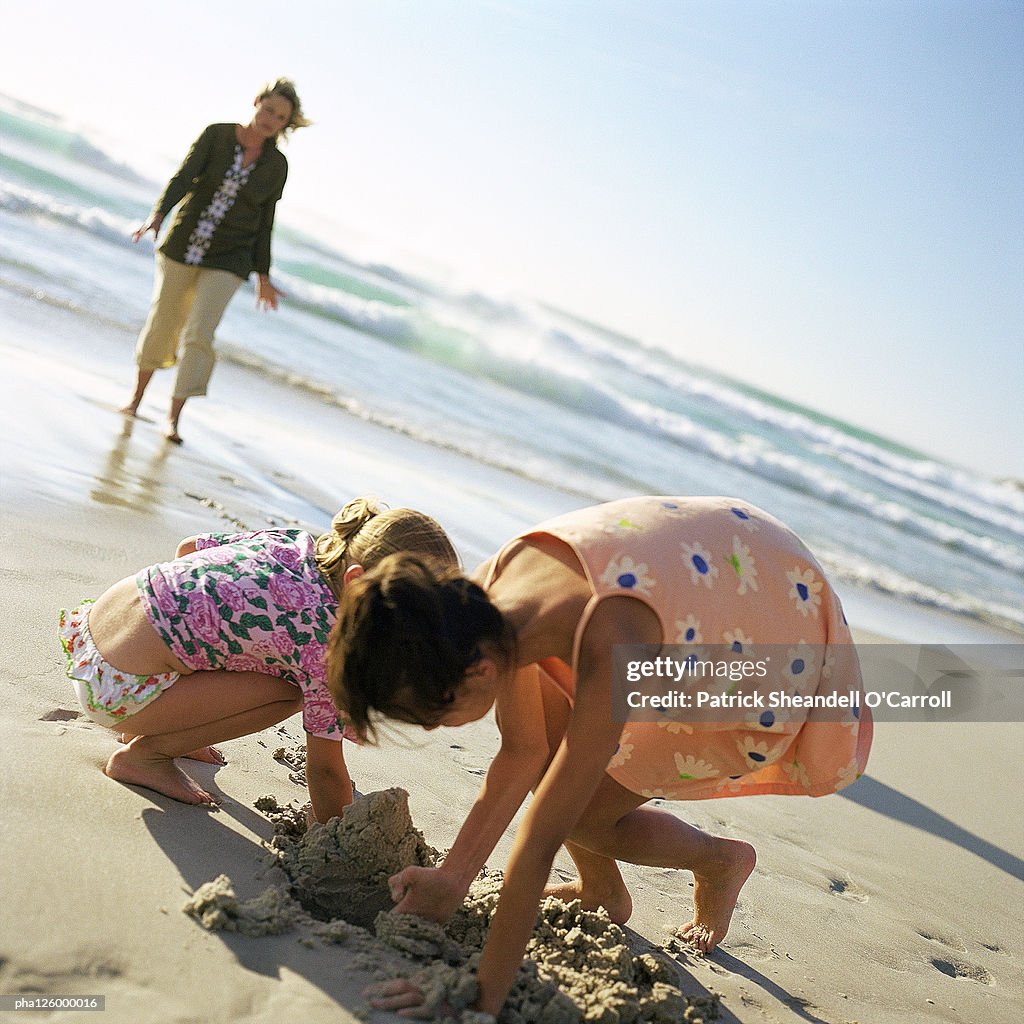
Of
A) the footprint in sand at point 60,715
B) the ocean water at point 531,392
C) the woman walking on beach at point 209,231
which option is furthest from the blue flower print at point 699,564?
the ocean water at point 531,392

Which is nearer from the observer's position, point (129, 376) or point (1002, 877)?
point (1002, 877)

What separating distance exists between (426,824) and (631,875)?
0.51 meters

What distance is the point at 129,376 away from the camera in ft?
22.3

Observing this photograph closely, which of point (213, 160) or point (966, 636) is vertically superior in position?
point (213, 160)

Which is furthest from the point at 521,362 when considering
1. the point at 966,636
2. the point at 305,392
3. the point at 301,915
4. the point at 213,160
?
the point at 301,915

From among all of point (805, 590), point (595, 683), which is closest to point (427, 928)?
point (595, 683)

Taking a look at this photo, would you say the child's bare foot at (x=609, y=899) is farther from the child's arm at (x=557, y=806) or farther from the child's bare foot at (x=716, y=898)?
the child's arm at (x=557, y=806)

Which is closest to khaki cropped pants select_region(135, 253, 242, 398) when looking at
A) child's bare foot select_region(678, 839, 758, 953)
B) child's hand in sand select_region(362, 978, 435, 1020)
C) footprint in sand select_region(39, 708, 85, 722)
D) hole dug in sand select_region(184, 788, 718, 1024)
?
footprint in sand select_region(39, 708, 85, 722)

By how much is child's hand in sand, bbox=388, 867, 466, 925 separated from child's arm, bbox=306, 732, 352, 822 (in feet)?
0.88

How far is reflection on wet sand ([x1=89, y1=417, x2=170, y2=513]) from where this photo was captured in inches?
164

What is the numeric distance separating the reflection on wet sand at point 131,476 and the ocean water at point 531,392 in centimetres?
341

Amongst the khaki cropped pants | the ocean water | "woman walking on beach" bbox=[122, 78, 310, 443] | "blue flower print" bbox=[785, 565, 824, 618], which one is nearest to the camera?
"blue flower print" bbox=[785, 565, 824, 618]

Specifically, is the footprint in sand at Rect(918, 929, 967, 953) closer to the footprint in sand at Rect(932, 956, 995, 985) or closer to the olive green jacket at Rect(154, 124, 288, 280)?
the footprint in sand at Rect(932, 956, 995, 985)

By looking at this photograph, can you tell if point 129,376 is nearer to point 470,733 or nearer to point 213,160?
point 213,160
